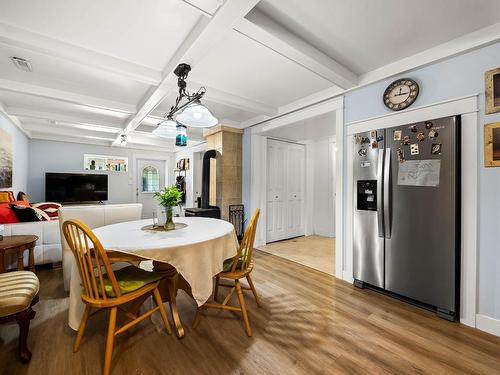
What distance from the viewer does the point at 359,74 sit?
2.52 metres

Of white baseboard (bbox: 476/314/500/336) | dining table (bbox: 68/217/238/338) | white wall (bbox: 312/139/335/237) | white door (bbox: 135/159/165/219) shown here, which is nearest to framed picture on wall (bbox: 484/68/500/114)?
white baseboard (bbox: 476/314/500/336)

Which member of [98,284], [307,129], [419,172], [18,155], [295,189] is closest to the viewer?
[98,284]

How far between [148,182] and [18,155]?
314 cm

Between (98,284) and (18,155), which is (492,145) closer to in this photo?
(98,284)

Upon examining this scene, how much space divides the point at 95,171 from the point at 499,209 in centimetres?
782

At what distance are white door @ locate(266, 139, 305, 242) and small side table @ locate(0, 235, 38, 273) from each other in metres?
3.42

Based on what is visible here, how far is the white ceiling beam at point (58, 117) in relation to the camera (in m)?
3.73

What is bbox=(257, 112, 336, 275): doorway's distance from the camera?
414 cm

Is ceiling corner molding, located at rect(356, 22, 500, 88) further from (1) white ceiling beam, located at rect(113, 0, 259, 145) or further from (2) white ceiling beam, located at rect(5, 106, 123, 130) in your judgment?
(2) white ceiling beam, located at rect(5, 106, 123, 130)

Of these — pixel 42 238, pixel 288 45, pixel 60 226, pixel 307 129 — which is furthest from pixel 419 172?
pixel 42 238

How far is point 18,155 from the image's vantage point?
451 centimetres

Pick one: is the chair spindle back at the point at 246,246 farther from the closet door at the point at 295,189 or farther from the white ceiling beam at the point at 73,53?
the closet door at the point at 295,189

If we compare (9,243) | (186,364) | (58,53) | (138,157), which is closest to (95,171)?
(138,157)

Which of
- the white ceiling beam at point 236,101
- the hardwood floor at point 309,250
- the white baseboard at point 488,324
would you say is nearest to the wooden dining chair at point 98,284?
the white ceiling beam at point 236,101
